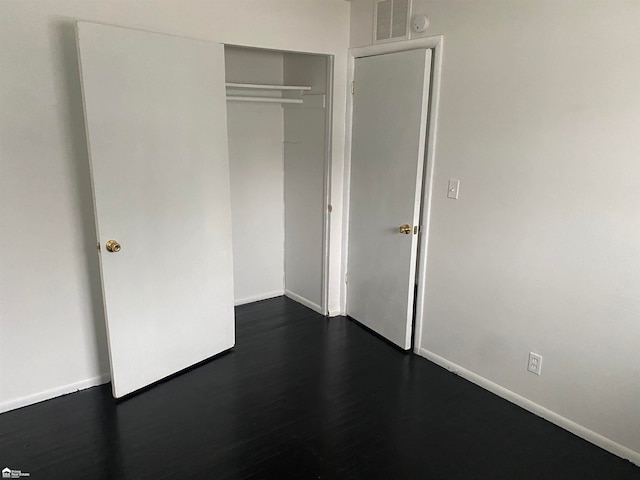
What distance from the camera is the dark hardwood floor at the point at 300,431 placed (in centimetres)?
209

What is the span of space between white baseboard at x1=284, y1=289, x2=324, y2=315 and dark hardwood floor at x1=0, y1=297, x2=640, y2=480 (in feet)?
2.66

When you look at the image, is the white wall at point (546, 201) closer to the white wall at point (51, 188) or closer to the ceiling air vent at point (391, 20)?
the ceiling air vent at point (391, 20)

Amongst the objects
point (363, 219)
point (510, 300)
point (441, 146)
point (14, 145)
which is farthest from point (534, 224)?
point (14, 145)

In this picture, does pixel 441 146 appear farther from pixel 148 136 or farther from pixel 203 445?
pixel 203 445

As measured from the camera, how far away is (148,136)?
2475 mm

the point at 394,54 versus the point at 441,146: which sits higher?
the point at 394,54

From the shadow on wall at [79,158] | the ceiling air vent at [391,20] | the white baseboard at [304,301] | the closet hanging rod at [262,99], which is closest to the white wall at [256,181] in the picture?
the white baseboard at [304,301]

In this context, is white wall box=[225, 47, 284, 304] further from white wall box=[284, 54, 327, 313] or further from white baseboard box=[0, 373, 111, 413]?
white baseboard box=[0, 373, 111, 413]

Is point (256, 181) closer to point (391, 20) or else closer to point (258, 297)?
point (258, 297)

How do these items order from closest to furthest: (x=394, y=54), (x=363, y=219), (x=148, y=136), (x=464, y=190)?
(x=148, y=136) < (x=464, y=190) < (x=394, y=54) < (x=363, y=219)

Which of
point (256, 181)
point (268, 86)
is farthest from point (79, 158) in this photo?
point (256, 181)

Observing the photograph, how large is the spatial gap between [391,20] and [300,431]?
8.51 ft

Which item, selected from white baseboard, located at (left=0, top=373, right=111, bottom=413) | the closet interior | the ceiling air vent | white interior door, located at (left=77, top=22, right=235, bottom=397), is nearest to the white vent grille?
the ceiling air vent

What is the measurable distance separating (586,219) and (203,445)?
217cm
